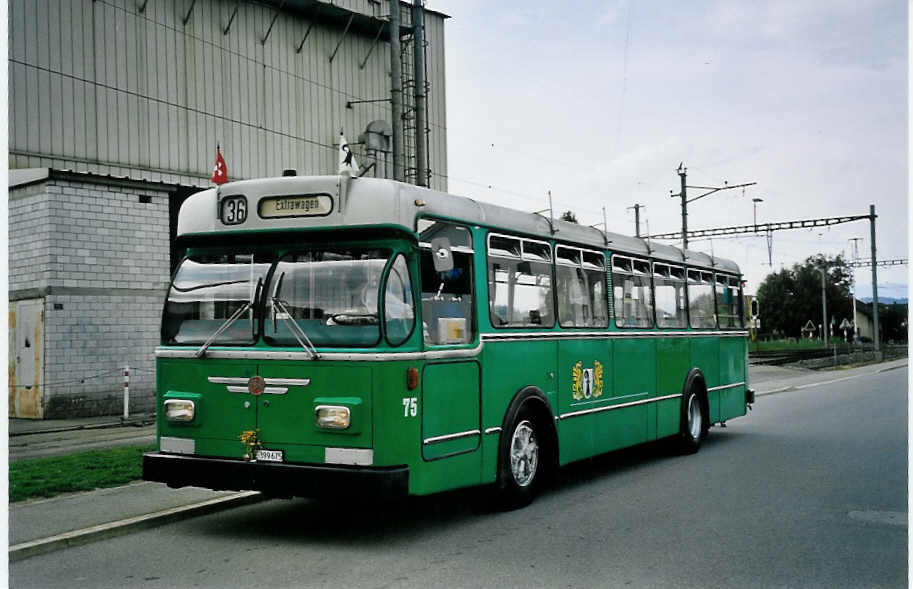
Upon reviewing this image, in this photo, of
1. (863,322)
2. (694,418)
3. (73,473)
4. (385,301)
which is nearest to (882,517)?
(385,301)

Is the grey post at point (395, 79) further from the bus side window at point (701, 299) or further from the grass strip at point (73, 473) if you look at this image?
the grass strip at point (73, 473)

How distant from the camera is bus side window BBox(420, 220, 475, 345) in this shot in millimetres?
8078

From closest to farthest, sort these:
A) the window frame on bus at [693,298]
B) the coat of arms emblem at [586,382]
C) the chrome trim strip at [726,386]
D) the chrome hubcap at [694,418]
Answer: the coat of arms emblem at [586,382]
the chrome hubcap at [694,418]
the window frame on bus at [693,298]
the chrome trim strip at [726,386]

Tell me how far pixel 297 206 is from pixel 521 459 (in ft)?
10.4

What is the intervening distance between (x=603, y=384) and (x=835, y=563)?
441 cm

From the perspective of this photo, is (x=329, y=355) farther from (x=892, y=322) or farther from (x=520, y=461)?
(x=892, y=322)

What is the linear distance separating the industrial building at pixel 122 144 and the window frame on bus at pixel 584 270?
1339 cm

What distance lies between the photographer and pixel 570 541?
25.7 ft

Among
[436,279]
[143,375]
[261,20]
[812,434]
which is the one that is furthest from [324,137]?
[436,279]

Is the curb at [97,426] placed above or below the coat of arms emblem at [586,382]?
below

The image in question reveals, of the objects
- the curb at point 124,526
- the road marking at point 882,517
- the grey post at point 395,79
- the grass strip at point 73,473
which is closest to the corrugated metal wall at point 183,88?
the grey post at point 395,79

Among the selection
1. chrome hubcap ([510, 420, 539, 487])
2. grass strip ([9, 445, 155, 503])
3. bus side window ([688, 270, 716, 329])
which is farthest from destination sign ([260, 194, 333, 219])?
bus side window ([688, 270, 716, 329])

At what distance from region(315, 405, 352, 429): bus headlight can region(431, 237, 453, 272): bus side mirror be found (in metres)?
1.32

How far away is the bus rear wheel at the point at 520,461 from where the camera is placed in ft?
29.5
